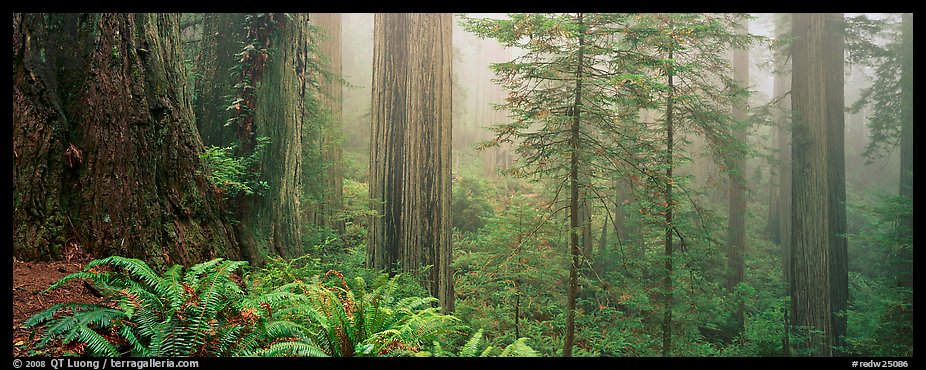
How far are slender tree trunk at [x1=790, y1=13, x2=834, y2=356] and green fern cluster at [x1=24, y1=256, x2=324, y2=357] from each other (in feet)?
35.4

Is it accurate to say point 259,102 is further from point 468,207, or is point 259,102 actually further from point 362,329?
point 468,207

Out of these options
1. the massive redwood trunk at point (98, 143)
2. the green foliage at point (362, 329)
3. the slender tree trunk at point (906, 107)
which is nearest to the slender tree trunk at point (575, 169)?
the green foliage at point (362, 329)

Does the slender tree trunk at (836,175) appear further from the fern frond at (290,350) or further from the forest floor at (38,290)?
the forest floor at (38,290)

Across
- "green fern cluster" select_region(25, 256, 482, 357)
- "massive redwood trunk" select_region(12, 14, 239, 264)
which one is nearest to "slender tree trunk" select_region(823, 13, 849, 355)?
"green fern cluster" select_region(25, 256, 482, 357)

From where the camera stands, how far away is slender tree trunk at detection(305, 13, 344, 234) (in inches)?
362

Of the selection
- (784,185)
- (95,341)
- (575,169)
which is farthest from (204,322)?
(784,185)

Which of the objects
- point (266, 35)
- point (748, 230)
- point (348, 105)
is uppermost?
point (348, 105)

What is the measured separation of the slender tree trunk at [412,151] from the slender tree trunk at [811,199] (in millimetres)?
8220

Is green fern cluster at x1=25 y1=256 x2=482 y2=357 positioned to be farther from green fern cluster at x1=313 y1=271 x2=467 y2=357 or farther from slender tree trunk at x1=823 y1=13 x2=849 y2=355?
slender tree trunk at x1=823 y1=13 x2=849 y2=355

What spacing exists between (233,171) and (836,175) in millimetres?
12078
